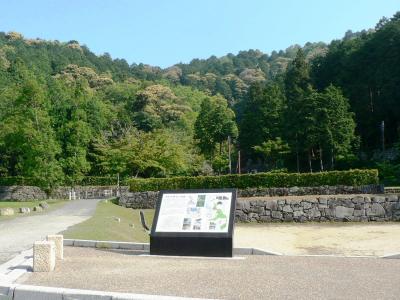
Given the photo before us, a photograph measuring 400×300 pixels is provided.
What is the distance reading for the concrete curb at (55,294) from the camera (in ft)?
18.1

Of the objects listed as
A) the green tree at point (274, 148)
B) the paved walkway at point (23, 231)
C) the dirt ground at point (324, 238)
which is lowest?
the dirt ground at point (324, 238)

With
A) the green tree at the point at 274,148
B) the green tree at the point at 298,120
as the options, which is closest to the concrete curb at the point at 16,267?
the green tree at the point at 298,120

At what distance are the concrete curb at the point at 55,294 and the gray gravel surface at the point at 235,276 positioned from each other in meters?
0.53

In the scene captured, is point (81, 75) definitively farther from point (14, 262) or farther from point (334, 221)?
point (14, 262)

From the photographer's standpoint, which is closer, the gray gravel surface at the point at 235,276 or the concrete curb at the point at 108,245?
the gray gravel surface at the point at 235,276

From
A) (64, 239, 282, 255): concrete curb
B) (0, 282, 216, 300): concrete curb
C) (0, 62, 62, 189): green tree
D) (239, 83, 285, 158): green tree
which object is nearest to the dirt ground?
(64, 239, 282, 255): concrete curb

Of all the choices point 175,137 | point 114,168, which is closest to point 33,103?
point 114,168

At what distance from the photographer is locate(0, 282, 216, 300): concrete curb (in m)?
5.51

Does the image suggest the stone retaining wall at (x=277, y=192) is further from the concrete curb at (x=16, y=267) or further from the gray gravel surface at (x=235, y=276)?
the concrete curb at (x=16, y=267)

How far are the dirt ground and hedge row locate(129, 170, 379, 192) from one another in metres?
5.81

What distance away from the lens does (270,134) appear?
161 feet

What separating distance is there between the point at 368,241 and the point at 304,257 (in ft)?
21.5

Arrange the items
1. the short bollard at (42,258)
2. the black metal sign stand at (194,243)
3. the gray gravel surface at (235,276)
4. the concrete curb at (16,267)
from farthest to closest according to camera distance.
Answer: the black metal sign stand at (194,243) < the short bollard at (42,258) < the concrete curb at (16,267) < the gray gravel surface at (235,276)

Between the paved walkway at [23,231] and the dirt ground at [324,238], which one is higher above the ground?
the paved walkway at [23,231]
